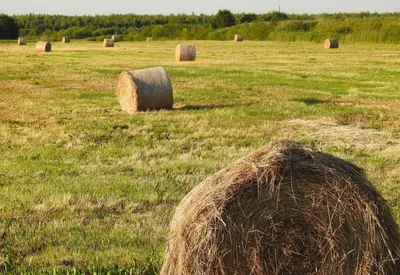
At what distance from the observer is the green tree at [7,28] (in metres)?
95.7

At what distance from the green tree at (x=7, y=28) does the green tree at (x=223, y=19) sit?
2889cm

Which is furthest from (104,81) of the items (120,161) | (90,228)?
(90,228)

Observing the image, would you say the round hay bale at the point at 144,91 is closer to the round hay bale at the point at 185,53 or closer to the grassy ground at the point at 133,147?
the grassy ground at the point at 133,147

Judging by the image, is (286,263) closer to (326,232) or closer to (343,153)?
(326,232)

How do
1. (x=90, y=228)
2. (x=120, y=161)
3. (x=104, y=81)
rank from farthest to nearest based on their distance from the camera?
(x=104, y=81)
(x=120, y=161)
(x=90, y=228)

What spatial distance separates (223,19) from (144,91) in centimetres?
8432

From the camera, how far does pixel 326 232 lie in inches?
219

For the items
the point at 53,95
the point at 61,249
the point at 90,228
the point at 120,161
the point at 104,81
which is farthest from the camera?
the point at 104,81

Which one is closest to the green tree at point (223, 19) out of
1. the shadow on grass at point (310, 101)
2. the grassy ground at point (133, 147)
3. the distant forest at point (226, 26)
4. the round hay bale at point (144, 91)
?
the distant forest at point (226, 26)

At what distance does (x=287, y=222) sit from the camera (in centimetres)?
564

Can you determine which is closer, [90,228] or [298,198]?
[298,198]

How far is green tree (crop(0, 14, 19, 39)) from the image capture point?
95.7m

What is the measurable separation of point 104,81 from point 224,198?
21690 mm

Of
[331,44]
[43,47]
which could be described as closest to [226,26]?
[331,44]
